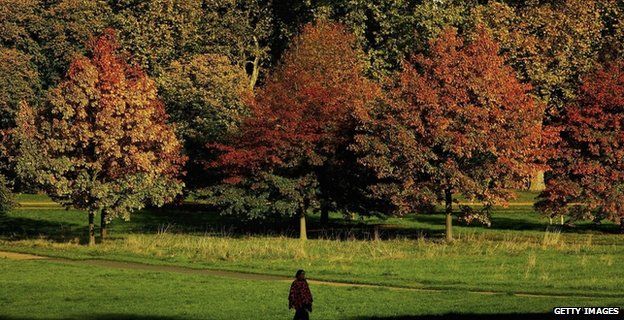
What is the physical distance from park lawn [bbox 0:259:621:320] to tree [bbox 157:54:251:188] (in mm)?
37935

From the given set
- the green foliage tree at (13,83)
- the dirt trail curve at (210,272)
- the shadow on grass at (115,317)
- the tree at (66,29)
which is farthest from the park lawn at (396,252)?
the tree at (66,29)

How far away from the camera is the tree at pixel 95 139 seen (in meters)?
65.1

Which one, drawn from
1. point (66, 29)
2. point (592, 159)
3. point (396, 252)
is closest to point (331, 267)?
point (396, 252)

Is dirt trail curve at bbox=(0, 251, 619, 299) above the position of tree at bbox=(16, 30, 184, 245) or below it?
below

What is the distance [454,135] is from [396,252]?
951 cm

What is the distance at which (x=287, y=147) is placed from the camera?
72.0 meters

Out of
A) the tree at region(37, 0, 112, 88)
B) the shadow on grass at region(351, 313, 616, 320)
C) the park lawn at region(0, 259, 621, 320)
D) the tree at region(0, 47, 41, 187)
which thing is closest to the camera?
the shadow on grass at region(351, 313, 616, 320)

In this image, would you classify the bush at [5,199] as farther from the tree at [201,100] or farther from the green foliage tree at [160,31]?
the green foliage tree at [160,31]

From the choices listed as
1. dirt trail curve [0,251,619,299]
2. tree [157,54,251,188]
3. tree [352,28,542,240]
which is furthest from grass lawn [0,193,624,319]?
tree [157,54,251,188]

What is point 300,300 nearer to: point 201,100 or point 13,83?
point 201,100

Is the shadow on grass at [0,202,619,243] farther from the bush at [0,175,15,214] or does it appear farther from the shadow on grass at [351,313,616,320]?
the shadow on grass at [351,313,616,320]

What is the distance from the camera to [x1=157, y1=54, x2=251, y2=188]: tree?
88.9 metres

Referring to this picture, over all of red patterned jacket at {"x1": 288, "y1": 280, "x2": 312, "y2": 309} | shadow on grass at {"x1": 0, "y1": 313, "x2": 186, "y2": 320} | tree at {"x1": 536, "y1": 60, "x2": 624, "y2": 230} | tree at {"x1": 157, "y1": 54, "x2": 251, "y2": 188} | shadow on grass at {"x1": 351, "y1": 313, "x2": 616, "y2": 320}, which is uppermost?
tree at {"x1": 157, "y1": 54, "x2": 251, "y2": 188}

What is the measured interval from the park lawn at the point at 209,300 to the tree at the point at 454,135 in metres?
20.2
